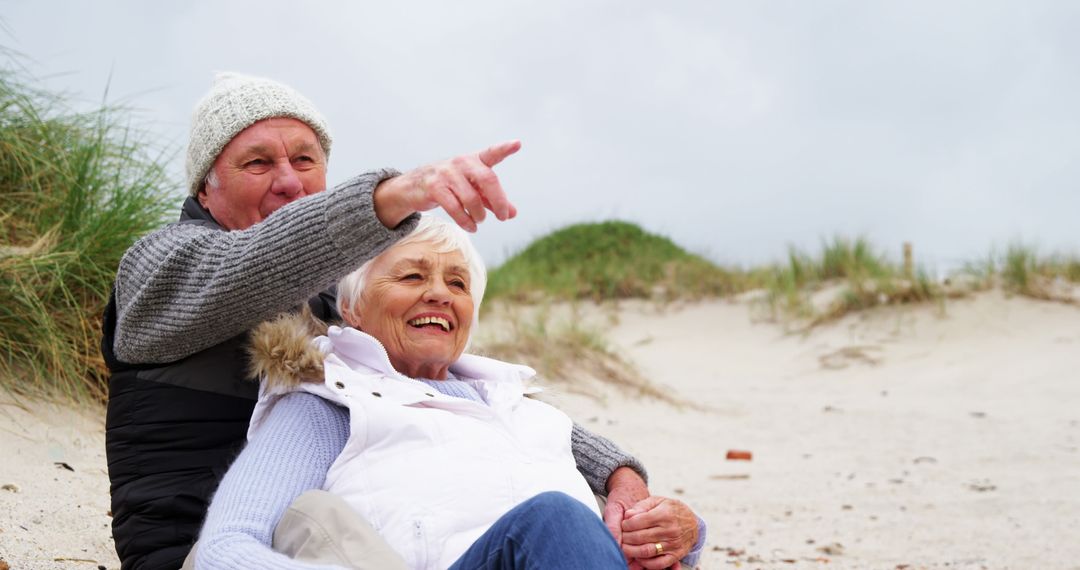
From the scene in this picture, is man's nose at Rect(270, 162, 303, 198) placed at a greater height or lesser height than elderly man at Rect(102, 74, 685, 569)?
greater

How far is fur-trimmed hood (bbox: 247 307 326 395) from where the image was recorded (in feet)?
8.23

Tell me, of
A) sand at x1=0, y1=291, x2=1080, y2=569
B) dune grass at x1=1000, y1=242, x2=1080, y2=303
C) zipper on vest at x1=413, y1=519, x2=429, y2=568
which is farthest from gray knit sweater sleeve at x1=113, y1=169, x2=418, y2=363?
dune grass at x1=1000, y1=242, x2=1080, y2=303

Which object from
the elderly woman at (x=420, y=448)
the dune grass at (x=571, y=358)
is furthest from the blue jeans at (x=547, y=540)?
the dune grass at (x=571, y=358)

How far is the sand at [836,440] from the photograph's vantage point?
15.8ft

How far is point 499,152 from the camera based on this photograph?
2.20 m

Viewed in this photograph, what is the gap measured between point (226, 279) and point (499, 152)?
721mm

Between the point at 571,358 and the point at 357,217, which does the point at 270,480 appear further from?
the point at 571,358

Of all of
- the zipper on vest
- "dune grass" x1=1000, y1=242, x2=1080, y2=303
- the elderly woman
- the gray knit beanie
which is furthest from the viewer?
"dune grass" x1=1000, y1=242, x2=1080, y2=303

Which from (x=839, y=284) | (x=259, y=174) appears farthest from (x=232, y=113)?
(x=839, y=284)

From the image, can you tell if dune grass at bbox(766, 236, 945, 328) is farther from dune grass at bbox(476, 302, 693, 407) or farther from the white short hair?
the white short hair

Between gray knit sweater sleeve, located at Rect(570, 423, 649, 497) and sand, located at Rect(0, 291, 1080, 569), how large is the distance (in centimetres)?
141

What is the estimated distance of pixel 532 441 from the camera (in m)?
2.68

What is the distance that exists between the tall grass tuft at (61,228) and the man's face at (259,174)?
2.17 metres

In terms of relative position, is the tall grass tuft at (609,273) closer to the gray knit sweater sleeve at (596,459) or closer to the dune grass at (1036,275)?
the dune grass at (1036,275)
